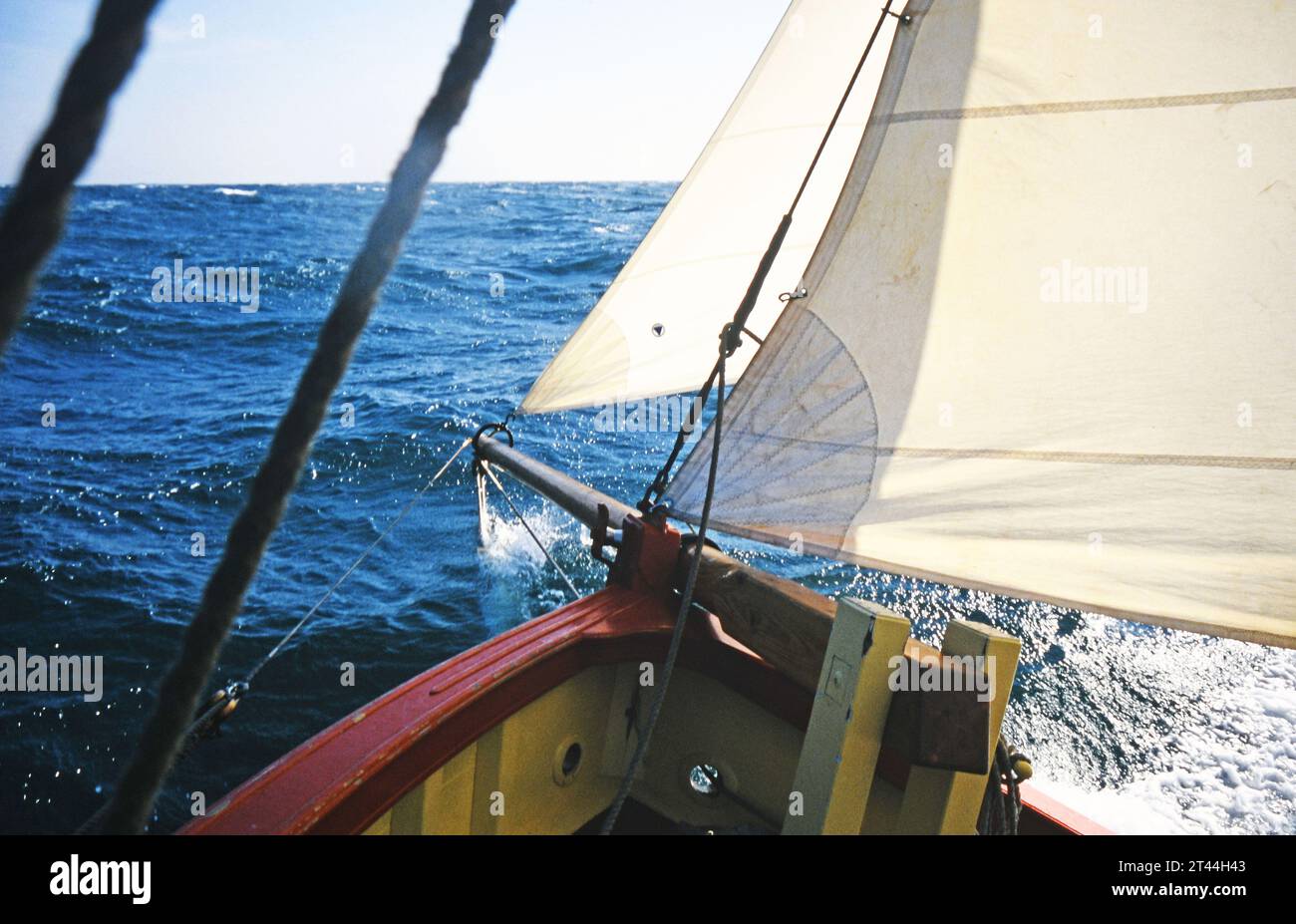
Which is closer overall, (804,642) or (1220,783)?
(804,642)

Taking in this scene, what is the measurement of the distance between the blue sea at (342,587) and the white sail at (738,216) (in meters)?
2.31

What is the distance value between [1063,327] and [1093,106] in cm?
74

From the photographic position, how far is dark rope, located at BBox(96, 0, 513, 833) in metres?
0.71

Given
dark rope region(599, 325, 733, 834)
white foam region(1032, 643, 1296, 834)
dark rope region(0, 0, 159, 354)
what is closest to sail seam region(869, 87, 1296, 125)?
dark rope region(599, 325, 733, 834)

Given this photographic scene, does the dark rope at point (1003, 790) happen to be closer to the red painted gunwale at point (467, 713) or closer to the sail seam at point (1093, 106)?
the red painted gunwale at point (467, 713)

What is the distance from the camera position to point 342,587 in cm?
693

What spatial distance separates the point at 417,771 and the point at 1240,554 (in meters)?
2.87

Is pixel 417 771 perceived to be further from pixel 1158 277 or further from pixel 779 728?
pixel 1158 277

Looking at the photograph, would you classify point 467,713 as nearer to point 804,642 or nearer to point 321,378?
point 804,642

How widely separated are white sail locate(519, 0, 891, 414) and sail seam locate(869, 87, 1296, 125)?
109cm

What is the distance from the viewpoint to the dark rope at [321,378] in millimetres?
706

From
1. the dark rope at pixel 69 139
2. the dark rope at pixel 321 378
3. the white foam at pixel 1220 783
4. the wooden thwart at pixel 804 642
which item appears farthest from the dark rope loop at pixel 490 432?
the dark rope at pixel 69 139

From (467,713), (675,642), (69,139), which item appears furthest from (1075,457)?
(69,139)

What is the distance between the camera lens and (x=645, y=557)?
3.21 meters
